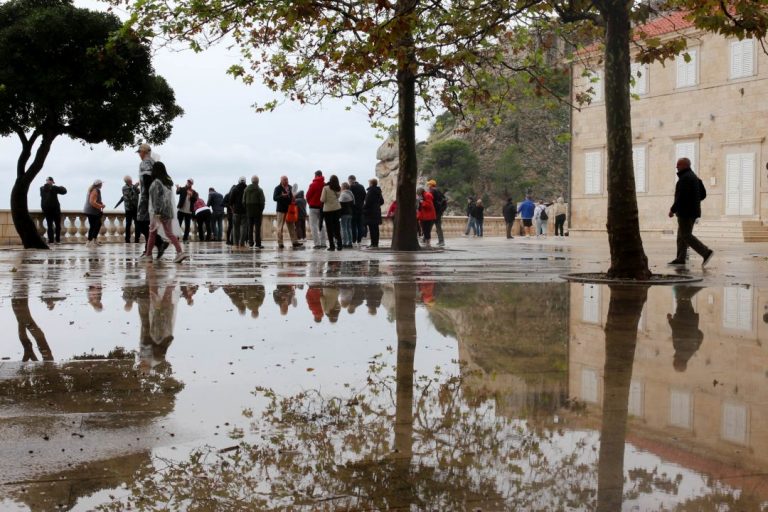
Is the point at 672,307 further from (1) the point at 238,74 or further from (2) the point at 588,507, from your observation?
(1) the point at 238,74

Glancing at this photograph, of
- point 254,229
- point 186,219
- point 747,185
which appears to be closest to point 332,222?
point 254,229

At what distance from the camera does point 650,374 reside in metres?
5.05

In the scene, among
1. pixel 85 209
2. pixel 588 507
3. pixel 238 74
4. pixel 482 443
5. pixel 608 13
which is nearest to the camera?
pixel 588 507

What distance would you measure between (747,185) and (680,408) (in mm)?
32782

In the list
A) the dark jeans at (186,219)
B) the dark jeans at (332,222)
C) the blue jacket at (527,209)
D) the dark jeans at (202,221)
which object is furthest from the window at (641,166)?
the dark jeans at (332,222)

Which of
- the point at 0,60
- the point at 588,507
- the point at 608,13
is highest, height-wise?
the point at 0,60

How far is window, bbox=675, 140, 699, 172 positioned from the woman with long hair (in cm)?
2503

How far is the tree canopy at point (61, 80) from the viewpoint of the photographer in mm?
22922

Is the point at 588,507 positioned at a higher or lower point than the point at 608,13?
lower

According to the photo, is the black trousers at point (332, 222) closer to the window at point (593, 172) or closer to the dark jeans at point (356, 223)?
the dark jeans at point (356, 223)

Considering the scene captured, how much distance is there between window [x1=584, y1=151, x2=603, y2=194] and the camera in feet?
136

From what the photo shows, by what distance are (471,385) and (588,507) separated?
1858mm

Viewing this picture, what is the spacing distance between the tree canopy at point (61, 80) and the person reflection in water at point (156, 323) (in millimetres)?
13277

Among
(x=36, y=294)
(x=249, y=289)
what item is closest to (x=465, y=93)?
(x=249, y=289)
